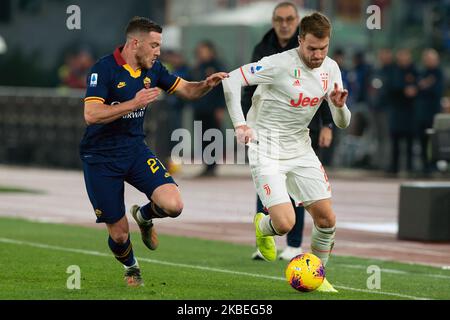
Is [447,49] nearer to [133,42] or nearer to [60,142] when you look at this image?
[60,142]

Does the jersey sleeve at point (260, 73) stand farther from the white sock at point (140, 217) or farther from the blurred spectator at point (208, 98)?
the blurred spectator at point (208, 98)

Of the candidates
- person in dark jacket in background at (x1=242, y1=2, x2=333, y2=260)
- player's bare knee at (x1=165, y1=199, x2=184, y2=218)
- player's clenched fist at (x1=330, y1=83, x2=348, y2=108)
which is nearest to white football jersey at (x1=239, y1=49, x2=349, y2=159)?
player's clenched fist at (x1=330, y1=83, x2=348, y2=108)

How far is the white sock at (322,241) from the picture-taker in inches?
448

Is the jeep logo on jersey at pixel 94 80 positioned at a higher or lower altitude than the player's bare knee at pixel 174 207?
higher

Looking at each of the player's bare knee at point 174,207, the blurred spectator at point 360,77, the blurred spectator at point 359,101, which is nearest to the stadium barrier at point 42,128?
the blurred spectator at point 359,101

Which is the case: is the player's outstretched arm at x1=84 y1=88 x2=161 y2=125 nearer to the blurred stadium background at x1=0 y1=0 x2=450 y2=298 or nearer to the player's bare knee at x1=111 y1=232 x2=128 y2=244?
the player's bare knee at x1=111 y1=232 x2=128 y2=244

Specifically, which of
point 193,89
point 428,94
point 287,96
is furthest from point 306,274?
point 428,94

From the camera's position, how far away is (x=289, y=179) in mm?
11539

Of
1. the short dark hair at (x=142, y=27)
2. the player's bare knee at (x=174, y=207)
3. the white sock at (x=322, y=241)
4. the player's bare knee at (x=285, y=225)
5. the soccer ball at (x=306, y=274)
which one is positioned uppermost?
the short dark hair at (x=142, y=27)

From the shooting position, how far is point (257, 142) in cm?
1166

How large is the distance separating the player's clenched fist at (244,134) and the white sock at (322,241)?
1.05 meters

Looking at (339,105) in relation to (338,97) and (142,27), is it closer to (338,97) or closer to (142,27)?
(338,97)

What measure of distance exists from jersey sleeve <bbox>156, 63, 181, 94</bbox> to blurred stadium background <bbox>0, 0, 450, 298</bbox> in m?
4.29
